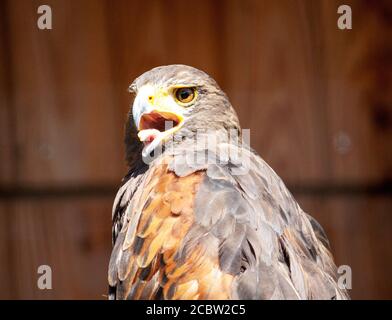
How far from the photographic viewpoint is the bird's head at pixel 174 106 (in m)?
1.42

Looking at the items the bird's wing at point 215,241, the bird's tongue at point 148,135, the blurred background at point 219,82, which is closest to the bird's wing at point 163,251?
the bird's wing at point 215,241

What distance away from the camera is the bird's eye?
1474mm

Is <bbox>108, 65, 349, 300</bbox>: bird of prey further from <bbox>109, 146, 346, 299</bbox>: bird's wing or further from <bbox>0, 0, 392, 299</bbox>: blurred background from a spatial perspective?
<bbox>0, 0, 392, 299</bbox>: blurred background

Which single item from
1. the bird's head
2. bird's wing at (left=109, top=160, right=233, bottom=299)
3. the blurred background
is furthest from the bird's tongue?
the blurred background

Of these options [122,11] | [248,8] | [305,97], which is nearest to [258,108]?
[305,97]

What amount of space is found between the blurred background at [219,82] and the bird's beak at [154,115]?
64 cm

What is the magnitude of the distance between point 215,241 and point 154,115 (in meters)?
0.39

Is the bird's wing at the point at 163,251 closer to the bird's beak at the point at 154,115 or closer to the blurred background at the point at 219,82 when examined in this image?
the bird's beak at the point at 154,115

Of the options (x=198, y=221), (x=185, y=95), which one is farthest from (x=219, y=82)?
(x=198, y=221)

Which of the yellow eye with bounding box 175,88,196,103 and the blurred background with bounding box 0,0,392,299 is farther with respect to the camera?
the blurred background with bounding box 0,0,392,299

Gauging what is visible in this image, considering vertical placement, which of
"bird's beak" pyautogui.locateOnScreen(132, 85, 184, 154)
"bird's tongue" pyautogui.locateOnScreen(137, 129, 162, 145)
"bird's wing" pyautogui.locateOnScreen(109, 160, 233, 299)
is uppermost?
"bird's beak" pyautogui.locateOnScreen(132, 85, 184, 154)

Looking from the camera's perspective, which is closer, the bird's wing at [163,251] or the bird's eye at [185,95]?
the bird's wing at [163,251]

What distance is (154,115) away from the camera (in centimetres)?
145

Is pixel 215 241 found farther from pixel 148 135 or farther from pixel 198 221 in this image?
pixel 148 135
